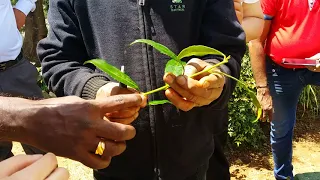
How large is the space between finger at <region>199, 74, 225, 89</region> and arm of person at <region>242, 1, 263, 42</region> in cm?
112

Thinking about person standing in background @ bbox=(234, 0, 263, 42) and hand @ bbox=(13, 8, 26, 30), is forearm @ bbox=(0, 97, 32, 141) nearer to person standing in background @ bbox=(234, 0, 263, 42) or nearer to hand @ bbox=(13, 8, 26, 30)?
person standing in background @ bbox=(234, 0, 263, 42)

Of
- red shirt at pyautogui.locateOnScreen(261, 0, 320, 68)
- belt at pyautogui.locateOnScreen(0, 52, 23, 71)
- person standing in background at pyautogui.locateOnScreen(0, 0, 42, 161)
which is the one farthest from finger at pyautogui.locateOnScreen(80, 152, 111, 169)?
red shirt at pyautogui.locateOnScreen(261, 0, 320, 68)

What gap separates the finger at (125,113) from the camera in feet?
4.22

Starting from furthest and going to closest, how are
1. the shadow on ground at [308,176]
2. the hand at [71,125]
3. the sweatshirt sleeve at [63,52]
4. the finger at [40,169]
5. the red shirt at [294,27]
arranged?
the shadow on ground at [308,176], the red shirt at [294,27], the sweatshirt sleeve at [63,52], the hand at [71,125], the finger at [40,169]

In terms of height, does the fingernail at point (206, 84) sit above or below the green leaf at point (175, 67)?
below

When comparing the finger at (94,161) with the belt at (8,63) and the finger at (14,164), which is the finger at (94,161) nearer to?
the finger at (14,164)

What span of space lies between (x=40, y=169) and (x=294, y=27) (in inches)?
88.8

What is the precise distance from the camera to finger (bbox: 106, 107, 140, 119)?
1288mm

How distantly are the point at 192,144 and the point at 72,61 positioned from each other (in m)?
0.60

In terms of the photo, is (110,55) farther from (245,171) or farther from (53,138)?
(245,171)

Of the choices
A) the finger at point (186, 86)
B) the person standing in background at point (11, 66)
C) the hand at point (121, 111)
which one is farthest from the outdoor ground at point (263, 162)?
the finger at point (186, 86)

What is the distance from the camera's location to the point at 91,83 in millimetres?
1540

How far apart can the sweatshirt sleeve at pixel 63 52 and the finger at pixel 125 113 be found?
1.07 feet

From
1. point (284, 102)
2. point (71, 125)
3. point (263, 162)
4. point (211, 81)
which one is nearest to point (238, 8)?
point (284, 102)
